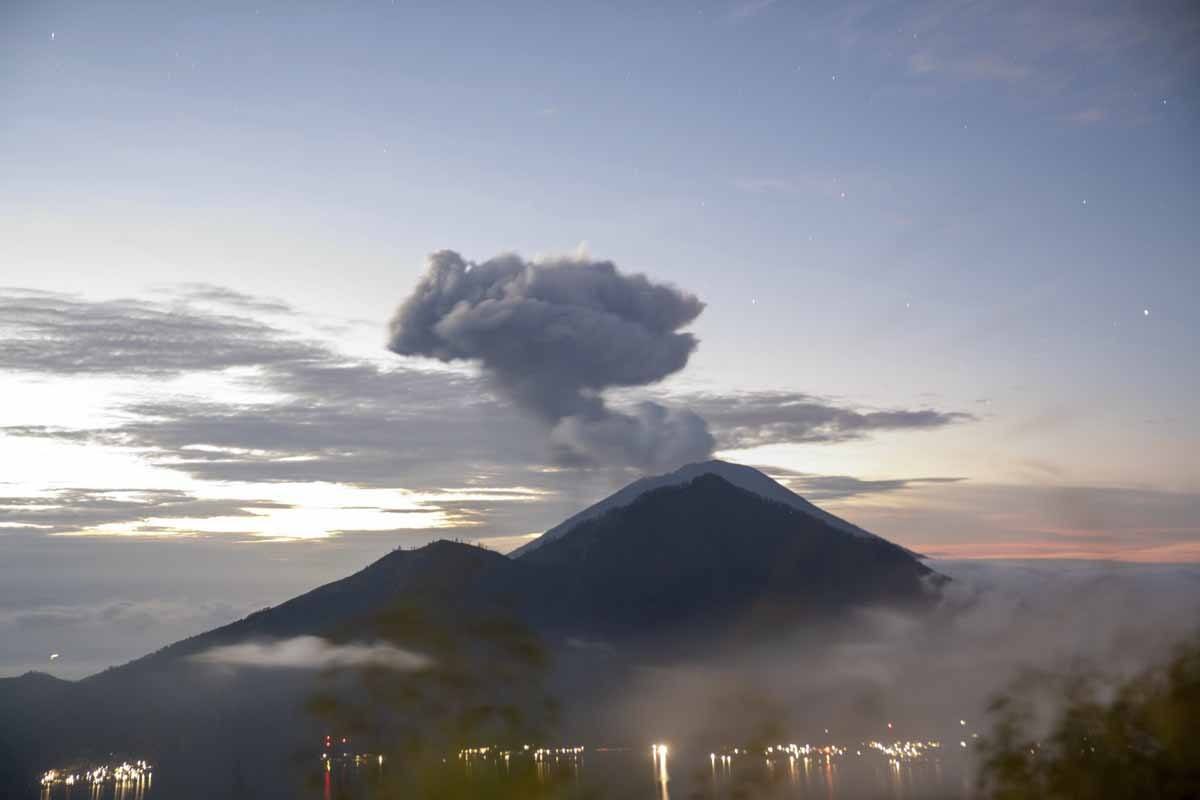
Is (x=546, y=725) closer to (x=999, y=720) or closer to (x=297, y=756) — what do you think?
(x=297, y=756)

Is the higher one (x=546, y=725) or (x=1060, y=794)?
(x=546, y=725)

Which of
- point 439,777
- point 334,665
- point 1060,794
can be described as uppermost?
point 334,665

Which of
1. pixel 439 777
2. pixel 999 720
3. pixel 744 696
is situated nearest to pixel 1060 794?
pixel 999 720

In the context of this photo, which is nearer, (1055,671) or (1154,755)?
(1154,755)

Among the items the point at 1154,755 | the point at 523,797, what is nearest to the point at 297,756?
the point at 523,797

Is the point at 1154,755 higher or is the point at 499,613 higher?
the point at 499,613

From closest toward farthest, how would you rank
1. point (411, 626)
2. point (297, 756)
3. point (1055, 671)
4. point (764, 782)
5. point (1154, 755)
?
point (764, 782) → point (411, 626) → point (297, 756) → point (1154, 755) → point (1055, 671)

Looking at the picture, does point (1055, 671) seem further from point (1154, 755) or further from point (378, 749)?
point (378, 749)

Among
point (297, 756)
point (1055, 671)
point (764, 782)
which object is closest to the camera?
point (764, 782)

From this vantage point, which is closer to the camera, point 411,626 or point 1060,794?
point 411,626
